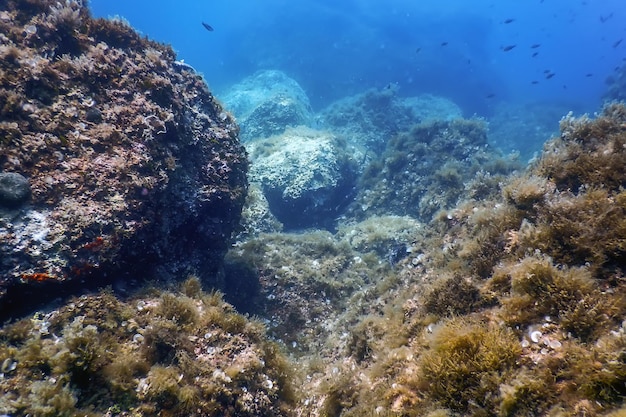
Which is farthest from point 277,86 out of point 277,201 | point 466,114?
point 466,114

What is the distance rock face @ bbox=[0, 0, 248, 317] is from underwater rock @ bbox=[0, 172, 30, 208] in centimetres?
2

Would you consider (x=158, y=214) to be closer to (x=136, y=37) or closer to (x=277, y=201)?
(x=136, y=37)

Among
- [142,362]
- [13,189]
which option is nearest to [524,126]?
[142,362]

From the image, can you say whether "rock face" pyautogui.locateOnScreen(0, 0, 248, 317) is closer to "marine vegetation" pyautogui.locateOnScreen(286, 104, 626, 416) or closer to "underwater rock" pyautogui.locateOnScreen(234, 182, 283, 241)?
"marine vegetation" pyautogui.locateOnScreen(286, 104, 626, 416)

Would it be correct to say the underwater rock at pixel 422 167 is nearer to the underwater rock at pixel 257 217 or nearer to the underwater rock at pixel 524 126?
the underwater rock at pixel 257 217

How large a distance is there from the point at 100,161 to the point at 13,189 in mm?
988

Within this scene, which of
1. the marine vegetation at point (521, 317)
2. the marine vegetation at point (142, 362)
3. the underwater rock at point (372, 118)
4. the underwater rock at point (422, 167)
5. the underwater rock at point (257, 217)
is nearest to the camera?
the marine vegetation at point (521, 317)

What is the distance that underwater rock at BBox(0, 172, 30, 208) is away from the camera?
361cm

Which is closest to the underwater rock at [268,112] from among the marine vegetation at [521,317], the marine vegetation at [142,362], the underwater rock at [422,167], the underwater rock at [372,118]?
the underwater rock at [372,118]

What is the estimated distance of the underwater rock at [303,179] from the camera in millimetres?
12633

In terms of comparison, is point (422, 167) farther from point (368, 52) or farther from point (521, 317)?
point (368, 52)

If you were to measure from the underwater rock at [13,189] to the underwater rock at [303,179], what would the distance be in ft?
29.6

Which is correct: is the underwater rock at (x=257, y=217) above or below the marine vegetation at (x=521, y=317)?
above

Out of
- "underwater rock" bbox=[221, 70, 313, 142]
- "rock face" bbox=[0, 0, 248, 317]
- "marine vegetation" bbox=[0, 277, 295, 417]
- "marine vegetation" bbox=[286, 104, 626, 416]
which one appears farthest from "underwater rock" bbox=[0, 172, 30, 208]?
"underwater rock" bbox=[221, 70, 313, 142]
